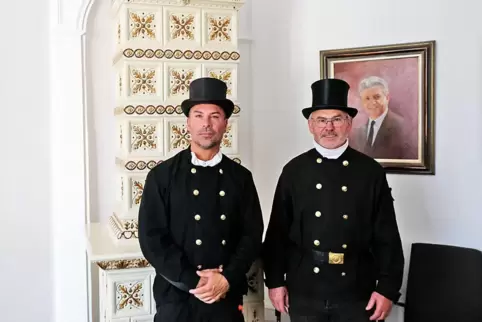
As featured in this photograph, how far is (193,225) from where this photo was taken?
2.00 meters

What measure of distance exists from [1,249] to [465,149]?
7.99ft

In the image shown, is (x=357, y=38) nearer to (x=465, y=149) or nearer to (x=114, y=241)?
(x=465, y=149)

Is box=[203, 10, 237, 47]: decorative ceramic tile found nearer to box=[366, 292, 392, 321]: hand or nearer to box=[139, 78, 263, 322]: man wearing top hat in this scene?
box=[139, 78, 263, 322]: man wearing top hat

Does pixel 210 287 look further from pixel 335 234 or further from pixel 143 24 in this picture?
pixel 143 24

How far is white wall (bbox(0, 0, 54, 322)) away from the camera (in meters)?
2.91

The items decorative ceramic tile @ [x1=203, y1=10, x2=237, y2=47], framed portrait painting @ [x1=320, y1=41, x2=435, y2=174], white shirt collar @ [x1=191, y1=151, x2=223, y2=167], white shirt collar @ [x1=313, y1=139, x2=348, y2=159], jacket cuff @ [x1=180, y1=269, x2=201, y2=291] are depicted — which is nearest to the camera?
jacket cuff @ [x1=180, y1=269, x2=201, y2=291]

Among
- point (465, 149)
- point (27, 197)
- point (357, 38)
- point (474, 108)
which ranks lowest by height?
point (27, 197)

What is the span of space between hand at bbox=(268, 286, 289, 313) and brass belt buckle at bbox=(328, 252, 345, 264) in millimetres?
235

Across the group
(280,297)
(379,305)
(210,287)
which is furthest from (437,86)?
(210,287)

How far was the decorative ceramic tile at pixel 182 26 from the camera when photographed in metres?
2.62

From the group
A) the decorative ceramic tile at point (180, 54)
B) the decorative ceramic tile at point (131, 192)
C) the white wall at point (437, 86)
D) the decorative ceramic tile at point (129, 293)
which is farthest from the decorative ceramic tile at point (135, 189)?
the white wall at point (437, 86)

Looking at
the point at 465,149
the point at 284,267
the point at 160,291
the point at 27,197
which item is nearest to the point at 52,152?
the point at 27,197

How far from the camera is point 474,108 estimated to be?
2764mm

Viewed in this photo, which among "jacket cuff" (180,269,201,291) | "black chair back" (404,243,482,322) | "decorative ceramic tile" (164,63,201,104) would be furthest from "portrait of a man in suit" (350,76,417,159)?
"jacket cuff" (180,269,201,291)
